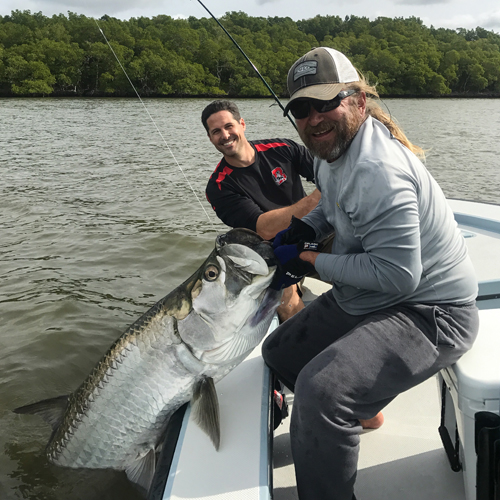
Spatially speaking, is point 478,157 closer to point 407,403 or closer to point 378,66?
point 407,403

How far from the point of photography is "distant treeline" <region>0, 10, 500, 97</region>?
62.5 metres

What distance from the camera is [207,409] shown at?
7.16 ft

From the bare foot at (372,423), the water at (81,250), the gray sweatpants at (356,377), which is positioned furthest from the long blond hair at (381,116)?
the water at (81,250)

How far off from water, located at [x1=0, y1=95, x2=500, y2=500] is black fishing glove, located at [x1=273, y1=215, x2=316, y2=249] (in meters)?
1.73

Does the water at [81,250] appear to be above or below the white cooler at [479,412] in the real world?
below

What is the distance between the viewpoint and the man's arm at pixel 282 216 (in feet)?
11.8

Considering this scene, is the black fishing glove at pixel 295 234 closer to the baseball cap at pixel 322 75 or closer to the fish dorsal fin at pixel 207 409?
the baseball cap at pixel 322 75

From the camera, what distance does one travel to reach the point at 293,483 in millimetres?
2328

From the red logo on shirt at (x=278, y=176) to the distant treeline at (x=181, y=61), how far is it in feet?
175

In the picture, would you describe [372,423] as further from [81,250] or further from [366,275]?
[81,250]

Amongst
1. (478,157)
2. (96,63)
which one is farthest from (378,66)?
(478,157)

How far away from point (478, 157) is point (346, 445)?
762 inches

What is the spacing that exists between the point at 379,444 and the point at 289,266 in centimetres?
107

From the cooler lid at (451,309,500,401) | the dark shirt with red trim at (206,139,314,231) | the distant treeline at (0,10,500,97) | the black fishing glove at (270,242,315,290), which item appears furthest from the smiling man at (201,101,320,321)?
the distant treeline at (0,10,500,97)
